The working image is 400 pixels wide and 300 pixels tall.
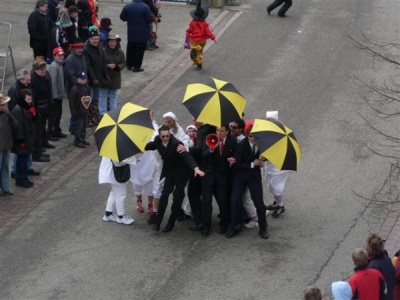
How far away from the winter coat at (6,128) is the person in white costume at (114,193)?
66.5 inches

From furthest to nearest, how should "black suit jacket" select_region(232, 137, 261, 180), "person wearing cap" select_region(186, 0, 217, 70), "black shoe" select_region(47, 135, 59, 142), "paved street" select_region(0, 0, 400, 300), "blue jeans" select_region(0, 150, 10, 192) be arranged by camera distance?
1. "person wearing cap" select_region(186, 0, 217, 70)
2. "black shoe" select_region(47, 135, 59, 142)
3. "blue jeans" select_region(0, 150, 10, 192)
4. "black suit jacket" select_region(232, 137, 261, 180)
5. "paved street" select_region(0, 0, 400, 300)

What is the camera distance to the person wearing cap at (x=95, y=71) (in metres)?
18.8

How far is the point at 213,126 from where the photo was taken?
15.1m

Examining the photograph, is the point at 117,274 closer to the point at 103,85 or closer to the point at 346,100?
the point at 103,85

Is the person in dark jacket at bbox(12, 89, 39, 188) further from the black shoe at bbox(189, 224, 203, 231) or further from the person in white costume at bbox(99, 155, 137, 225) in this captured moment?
the black shoe at bbox(189, 224, 203, 231)

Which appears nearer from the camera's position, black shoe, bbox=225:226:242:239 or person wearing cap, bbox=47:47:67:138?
black shoe, bbox=225:226:242:239

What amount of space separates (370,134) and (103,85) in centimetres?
478

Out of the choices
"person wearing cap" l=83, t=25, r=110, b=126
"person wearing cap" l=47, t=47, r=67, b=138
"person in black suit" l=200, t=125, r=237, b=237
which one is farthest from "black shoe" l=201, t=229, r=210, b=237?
"person wearing cap" l=83, t=25, r=110, b=126

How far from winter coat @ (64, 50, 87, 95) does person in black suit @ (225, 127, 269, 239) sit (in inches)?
171

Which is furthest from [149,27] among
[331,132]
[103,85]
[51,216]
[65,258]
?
[65,258]

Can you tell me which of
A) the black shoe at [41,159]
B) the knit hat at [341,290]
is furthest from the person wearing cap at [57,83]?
the knit hat at [341,290]

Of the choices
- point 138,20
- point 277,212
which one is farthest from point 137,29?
point 277,212

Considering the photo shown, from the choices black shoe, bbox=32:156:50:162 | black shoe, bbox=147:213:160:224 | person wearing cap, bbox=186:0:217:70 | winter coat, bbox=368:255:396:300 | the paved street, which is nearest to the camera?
winter coat, bbox=368:255:396:300

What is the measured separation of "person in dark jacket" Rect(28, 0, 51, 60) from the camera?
20406 millimetres
